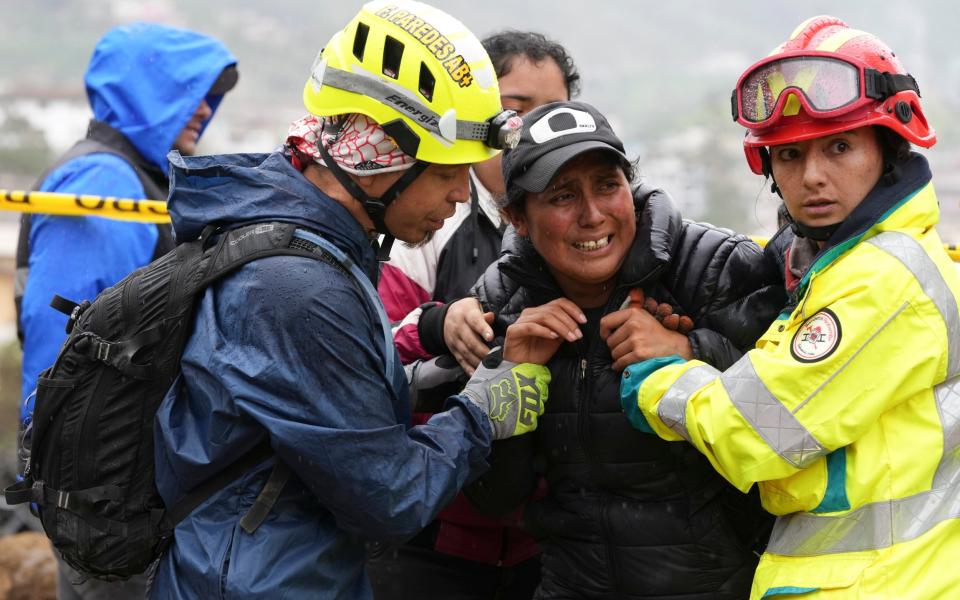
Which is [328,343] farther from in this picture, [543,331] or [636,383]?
[636,383]

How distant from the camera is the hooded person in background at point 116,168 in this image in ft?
14.8

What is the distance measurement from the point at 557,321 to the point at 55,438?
4.48ft

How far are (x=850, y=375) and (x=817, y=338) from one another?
4.4 inches

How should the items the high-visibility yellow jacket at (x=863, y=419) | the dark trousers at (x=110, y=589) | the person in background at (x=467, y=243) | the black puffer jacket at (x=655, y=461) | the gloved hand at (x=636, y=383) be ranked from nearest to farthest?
the high-visibility yellow jacket at (x=863, y=419) < the gloved hand at (x=636, y=383) < the black puffer jacket at (x=655, y=461) < the person in background at (x=467, y=243) < the dark trousers at (x=110, y=589)

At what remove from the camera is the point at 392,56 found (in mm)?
2686

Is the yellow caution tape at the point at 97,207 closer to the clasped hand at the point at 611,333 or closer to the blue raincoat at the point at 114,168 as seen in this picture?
the blue raincoat at the point at 114,168

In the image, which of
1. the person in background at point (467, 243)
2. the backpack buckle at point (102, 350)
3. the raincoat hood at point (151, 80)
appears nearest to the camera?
the backpack buckle at point (102, 350)

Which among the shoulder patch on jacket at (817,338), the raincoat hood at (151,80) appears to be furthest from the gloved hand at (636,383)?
the raincoat hood at (151,80)

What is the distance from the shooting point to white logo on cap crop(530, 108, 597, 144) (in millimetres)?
3008

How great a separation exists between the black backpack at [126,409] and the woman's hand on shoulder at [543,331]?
1.90 feet

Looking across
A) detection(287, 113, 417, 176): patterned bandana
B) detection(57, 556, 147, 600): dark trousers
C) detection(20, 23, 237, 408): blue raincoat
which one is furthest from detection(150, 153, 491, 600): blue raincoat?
detection(20, 23, 237, 408): blue raincoat

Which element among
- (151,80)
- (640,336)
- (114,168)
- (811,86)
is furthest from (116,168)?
(811,86)

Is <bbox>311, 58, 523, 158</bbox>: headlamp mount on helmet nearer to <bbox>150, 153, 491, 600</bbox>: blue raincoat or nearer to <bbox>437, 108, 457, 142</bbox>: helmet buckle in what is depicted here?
<bbox>437, 108, 457, 142</bbox>: helmet buckle

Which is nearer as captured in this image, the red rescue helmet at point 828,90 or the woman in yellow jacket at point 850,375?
the woman in yellow jacket at point 850,375
